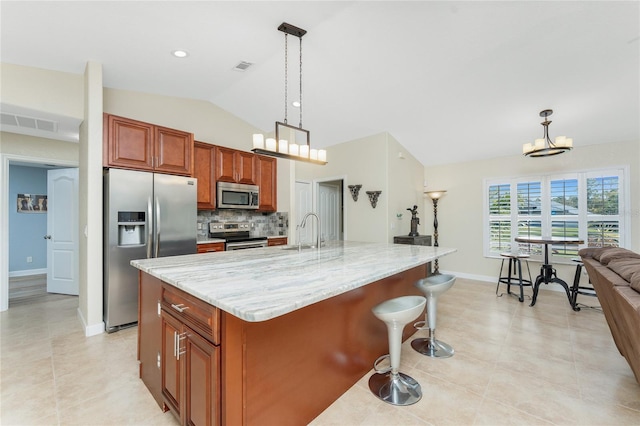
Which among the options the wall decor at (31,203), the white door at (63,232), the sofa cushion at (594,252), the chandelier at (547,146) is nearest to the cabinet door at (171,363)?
the sofa cushion at (594,252)

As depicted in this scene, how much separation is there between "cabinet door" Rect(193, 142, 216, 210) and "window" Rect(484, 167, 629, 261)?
191 inches

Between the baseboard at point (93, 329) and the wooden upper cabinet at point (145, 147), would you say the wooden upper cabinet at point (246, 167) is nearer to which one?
the wooden upper cabinet at point (145, 147)

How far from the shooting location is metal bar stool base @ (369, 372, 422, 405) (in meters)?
1.90

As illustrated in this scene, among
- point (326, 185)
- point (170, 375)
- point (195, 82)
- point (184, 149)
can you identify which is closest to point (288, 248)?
point (170, 375)

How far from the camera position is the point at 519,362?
2.41 meters

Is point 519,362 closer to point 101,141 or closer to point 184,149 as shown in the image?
point 184,149

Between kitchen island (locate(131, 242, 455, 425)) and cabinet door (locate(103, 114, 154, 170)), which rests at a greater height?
cabinet door (locate(103, 114, 154, 170))

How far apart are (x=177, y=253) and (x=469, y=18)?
3.88 m

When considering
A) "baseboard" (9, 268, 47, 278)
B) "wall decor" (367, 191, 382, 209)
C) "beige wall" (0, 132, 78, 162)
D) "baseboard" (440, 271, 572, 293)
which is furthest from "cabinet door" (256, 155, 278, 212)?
"baseboard" (9, 268, 47, 278)

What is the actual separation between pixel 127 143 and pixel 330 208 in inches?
162

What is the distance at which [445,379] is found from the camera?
84.8 inches

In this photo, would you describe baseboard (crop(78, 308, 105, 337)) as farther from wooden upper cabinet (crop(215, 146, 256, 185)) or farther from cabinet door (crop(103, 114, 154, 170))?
wooden upper cabinet (crop(215, 146, 256, 185))

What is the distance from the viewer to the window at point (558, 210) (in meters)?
4.32

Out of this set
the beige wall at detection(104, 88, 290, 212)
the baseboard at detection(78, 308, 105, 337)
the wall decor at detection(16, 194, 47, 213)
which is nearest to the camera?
the baseboard at detection(78, 308, 105, 337)
